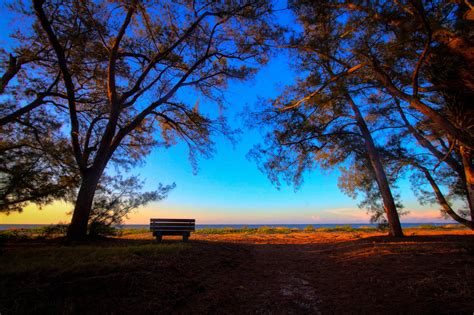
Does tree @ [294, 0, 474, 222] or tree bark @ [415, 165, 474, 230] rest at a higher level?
tree @ [294, 0, 474, 222]

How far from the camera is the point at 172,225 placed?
874 cm

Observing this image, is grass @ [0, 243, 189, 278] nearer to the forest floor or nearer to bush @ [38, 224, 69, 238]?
the forest floor

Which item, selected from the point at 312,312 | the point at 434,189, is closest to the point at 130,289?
the point at 312,312

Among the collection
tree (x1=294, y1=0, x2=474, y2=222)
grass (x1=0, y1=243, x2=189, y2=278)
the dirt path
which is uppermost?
tree (x1=294, y1=0, x2=474, y2=222)

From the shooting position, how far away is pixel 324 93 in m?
8.76

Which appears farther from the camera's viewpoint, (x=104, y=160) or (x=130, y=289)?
(x=104, y=160)

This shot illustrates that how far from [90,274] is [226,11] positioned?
9.58m

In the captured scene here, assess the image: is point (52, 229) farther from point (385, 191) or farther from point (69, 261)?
point (385, 191)

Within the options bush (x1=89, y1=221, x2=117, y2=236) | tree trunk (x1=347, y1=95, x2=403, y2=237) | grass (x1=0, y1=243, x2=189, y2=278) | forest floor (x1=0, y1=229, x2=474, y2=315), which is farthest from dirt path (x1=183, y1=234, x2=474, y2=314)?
bush (x1=89, y1=221, x2=117, y2=236)

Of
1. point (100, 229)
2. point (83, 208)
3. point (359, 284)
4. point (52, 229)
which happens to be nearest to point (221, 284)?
point (359, 284)

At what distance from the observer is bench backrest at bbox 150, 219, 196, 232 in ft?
28.5

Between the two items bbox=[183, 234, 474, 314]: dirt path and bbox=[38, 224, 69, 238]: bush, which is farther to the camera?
bbox=[38, 224, 69, 238]: bush

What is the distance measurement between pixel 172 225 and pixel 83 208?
3009mm

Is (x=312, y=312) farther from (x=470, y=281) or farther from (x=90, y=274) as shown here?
(x=90, y=274)
